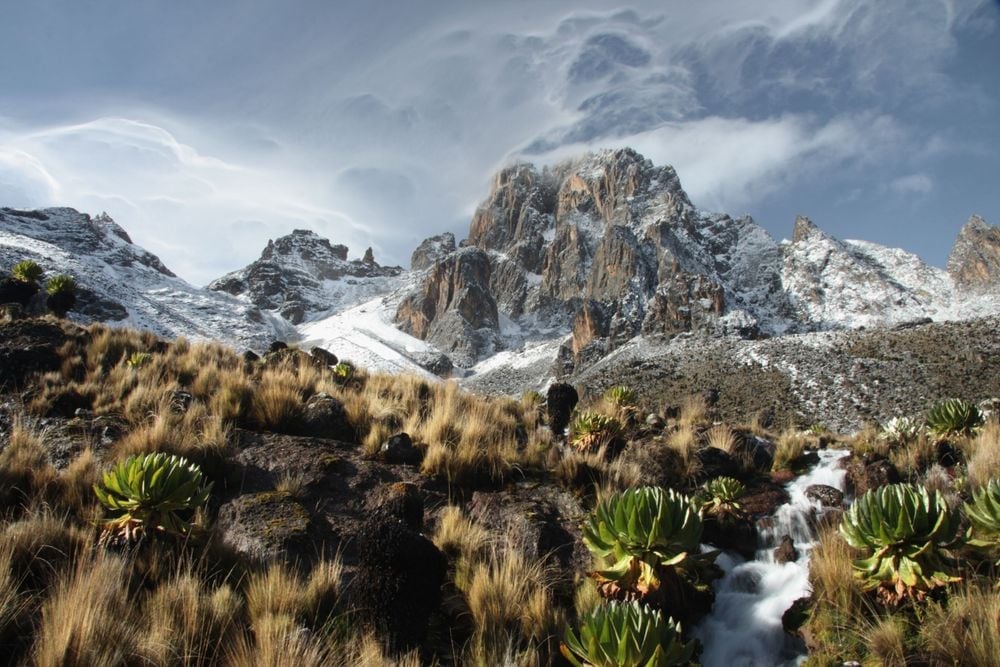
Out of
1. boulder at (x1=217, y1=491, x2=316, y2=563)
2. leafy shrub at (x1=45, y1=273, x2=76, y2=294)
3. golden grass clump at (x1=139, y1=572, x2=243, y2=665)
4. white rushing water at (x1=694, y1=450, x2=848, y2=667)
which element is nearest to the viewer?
golden grass clump at (x1=139, y1=572, x2=243, y2=665)

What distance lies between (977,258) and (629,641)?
194 meters

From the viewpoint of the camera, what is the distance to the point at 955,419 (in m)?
7.73

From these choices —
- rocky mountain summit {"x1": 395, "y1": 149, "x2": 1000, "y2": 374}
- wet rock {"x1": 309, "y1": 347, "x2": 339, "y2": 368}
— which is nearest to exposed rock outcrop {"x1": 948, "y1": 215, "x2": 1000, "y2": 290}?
rocky mountain summit {"x1": 395, "y1": 149, "x2": 1000, "y2": 374}

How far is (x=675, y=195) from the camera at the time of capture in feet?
591


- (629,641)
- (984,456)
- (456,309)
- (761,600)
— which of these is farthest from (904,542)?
(456,309)

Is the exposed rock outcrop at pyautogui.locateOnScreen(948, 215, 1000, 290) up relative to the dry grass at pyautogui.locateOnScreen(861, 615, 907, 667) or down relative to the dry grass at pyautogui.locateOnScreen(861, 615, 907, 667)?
up

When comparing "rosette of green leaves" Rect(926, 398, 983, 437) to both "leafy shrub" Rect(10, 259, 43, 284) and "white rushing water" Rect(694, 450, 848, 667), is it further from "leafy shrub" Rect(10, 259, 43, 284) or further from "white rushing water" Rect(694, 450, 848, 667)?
"leafy shrub" Rect(10, 259, 43, 284)

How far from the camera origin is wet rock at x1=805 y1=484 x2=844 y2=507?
616 cm

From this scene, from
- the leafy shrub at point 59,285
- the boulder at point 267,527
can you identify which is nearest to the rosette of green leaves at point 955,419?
the boulder at point 267,527

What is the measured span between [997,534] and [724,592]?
208 centimetres

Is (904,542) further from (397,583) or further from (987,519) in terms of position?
(397,583)

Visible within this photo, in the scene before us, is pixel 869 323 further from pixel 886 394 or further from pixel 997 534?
pixel 997 534

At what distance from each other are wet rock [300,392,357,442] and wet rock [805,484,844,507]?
224 inches

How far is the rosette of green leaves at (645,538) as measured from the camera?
3762mm
